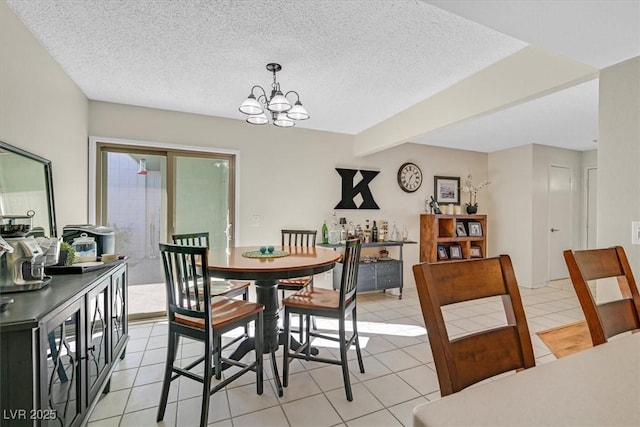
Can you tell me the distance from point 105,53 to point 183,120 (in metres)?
1.33

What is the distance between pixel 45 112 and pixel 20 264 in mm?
1450

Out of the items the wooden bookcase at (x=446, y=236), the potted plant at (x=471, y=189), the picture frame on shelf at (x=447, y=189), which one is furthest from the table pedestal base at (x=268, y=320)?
the potted plant at (x=471, y=189)

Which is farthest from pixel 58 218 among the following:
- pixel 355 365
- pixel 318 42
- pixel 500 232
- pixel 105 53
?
pixel 500 232

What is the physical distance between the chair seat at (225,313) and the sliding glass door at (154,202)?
1811 mm

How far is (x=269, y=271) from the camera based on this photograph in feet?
6.38

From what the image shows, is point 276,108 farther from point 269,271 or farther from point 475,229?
point 475,229

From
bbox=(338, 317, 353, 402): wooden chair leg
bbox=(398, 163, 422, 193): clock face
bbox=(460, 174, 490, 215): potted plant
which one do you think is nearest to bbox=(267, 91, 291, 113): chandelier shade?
bbox=(338, 317, 353, 402): wooden chair leg

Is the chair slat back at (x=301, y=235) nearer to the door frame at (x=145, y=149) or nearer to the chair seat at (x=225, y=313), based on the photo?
the door frame at (x=145, y=149)

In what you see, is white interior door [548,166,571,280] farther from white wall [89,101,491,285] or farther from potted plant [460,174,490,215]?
white wall [89,101,491,285]

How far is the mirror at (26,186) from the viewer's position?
1.74m

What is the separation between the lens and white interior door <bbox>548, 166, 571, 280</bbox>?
205 inches

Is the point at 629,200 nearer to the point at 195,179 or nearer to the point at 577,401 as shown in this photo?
the point at 577,401

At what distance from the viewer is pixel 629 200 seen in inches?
69.7

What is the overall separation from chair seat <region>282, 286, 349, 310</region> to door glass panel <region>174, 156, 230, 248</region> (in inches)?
73.4
